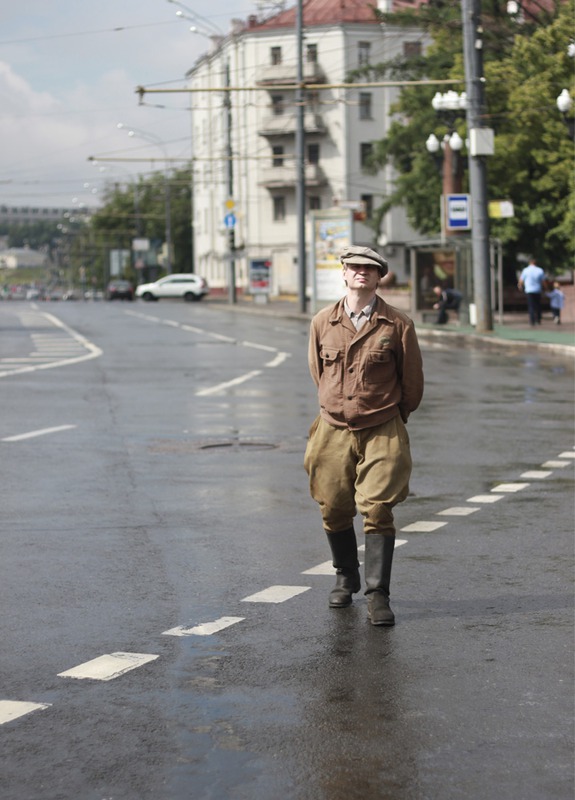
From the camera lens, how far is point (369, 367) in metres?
7.13

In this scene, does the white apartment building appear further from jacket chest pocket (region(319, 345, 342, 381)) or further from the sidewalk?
jacket chest pocket (region(319, 345, 342, 381))

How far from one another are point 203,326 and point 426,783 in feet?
131

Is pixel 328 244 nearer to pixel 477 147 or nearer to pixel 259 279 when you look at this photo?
pixel 477 147

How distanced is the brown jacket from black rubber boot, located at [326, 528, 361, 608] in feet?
1.80

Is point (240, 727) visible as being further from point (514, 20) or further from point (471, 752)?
point (514, 20)

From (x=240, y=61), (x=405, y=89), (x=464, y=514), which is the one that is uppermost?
(x=240, y=61)

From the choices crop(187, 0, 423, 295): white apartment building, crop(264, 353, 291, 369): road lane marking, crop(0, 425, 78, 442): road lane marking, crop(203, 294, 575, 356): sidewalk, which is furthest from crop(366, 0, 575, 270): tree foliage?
crop(187, 0, 423, 295): white apartment building

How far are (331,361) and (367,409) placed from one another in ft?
0.94

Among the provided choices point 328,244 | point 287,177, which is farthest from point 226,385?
point 287,177

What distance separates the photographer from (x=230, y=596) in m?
7.56

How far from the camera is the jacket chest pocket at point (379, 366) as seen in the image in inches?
279

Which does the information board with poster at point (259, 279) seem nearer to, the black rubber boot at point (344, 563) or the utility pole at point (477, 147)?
the utility pole at point (477, 147)

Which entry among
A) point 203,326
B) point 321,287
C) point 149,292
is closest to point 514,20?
point 321,287

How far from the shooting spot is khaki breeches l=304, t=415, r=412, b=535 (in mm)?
7039
